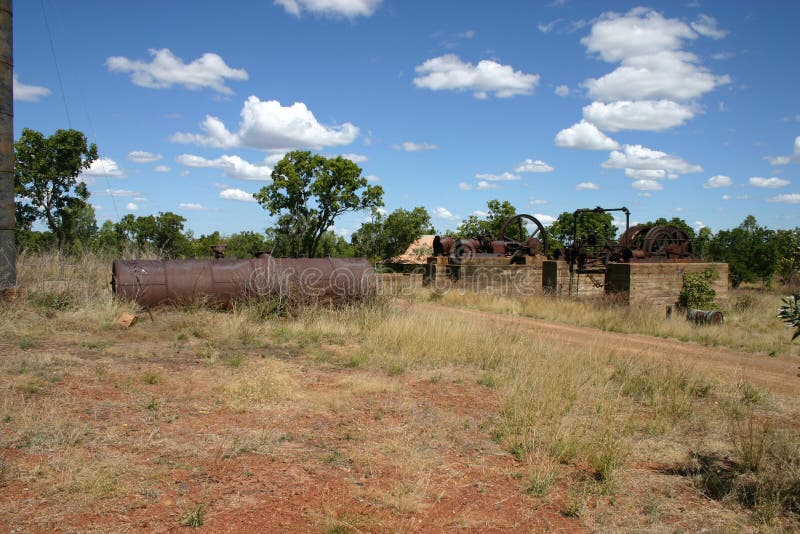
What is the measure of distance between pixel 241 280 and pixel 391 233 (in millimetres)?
23657

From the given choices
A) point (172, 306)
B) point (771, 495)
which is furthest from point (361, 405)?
point (172, 306)

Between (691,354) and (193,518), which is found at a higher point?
(193,518)

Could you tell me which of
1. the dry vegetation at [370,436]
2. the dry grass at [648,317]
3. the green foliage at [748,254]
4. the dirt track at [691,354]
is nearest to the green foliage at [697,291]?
the dry grass at [648,317]

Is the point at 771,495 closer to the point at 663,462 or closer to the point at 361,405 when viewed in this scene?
the point at 663,462

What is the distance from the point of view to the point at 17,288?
971cm

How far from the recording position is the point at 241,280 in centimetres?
1064

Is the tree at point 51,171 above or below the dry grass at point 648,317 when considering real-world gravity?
above

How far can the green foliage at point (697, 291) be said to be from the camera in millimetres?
17938

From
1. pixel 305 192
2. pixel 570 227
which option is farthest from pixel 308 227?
pixel 570 227

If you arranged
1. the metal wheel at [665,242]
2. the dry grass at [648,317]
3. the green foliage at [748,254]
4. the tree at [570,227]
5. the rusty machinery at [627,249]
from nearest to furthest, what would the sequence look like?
the dry grass at [648,317] < the rusty machinery at [627,249] < the metal wheel at [665,242] < the green foliage at [748,254] < the tree at [570,227]

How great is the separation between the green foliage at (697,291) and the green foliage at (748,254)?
17014 mm

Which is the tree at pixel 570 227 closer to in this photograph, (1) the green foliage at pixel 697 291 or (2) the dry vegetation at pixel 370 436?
(1) the green foliage at pixel 697 291

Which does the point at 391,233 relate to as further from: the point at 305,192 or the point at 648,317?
the point at 648,317

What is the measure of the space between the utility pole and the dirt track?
861 cm
